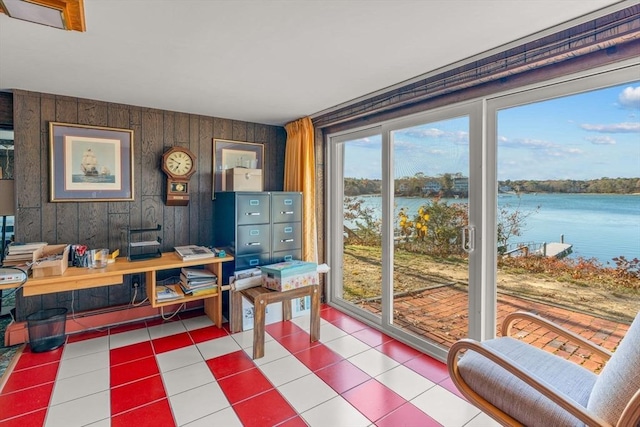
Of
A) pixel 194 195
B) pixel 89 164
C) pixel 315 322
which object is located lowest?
pixel 315 322

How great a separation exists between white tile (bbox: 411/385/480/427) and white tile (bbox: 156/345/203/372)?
1.64m

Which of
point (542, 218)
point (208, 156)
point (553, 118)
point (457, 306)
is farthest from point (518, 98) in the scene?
point (208, 156)

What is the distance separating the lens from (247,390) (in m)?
2.12

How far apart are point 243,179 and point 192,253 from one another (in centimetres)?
89

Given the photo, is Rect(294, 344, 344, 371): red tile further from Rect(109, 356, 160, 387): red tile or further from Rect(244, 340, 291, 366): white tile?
Rect(109, 356, 160, 387): red tile

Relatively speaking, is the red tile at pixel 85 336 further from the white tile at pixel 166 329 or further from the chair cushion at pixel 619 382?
the chair cushion at pixel 619 382

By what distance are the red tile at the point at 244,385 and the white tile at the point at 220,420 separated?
0.11m

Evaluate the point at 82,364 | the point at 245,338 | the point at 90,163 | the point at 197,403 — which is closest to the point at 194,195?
the point at 90,163

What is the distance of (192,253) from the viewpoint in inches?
118

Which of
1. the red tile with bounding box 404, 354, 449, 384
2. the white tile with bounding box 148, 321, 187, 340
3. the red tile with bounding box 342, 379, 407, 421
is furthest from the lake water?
the white tile with bounding box 148, 321, 187, 340

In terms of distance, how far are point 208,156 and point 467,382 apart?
10.1 ft

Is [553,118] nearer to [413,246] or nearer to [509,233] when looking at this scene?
[509,233]

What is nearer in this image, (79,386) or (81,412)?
(81,412)

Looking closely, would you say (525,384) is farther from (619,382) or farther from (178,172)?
(178,172)
